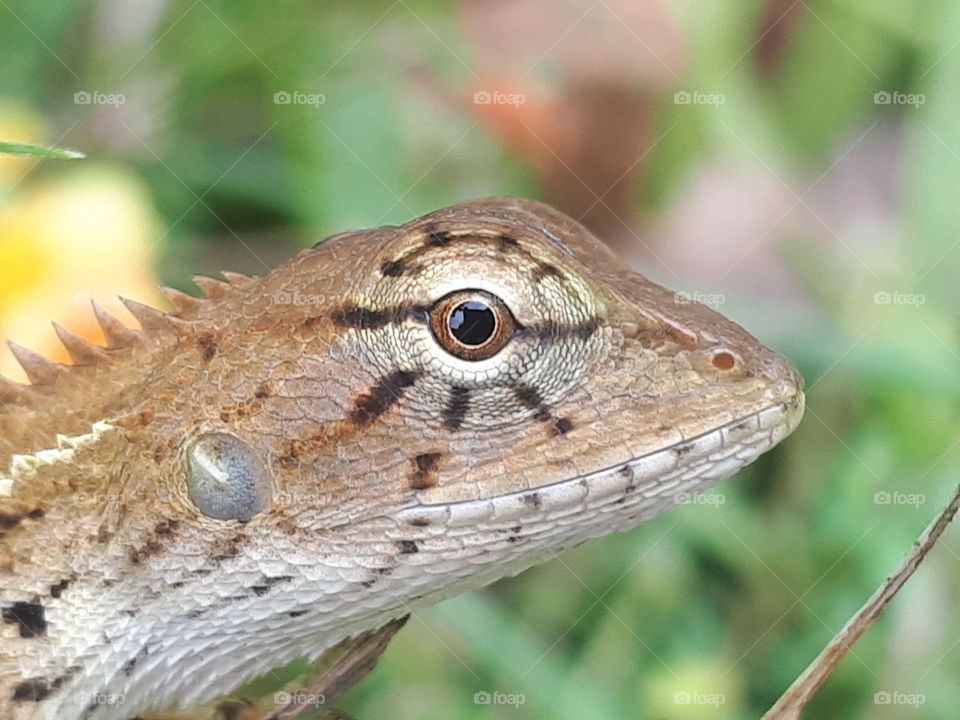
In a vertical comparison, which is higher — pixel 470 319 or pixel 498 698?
pixel 470 319

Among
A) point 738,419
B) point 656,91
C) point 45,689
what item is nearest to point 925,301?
point 656,91

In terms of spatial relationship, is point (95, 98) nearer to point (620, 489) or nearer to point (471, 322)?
point (471, 322)

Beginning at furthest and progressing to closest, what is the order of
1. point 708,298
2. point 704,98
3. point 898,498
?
point 704,98
point 708,298
point 898,498

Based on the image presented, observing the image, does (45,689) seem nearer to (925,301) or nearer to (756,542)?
(756,542)

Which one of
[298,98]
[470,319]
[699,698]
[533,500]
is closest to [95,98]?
[298,98]

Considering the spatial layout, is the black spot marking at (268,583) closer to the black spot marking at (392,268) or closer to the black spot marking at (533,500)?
the black spot marking at (533,500)

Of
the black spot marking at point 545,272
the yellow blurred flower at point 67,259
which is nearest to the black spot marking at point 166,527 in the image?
the black spot marking at point 545,272

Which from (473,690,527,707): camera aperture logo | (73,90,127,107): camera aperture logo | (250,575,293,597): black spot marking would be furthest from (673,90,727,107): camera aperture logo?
(250,575,293,597): black spot marking
